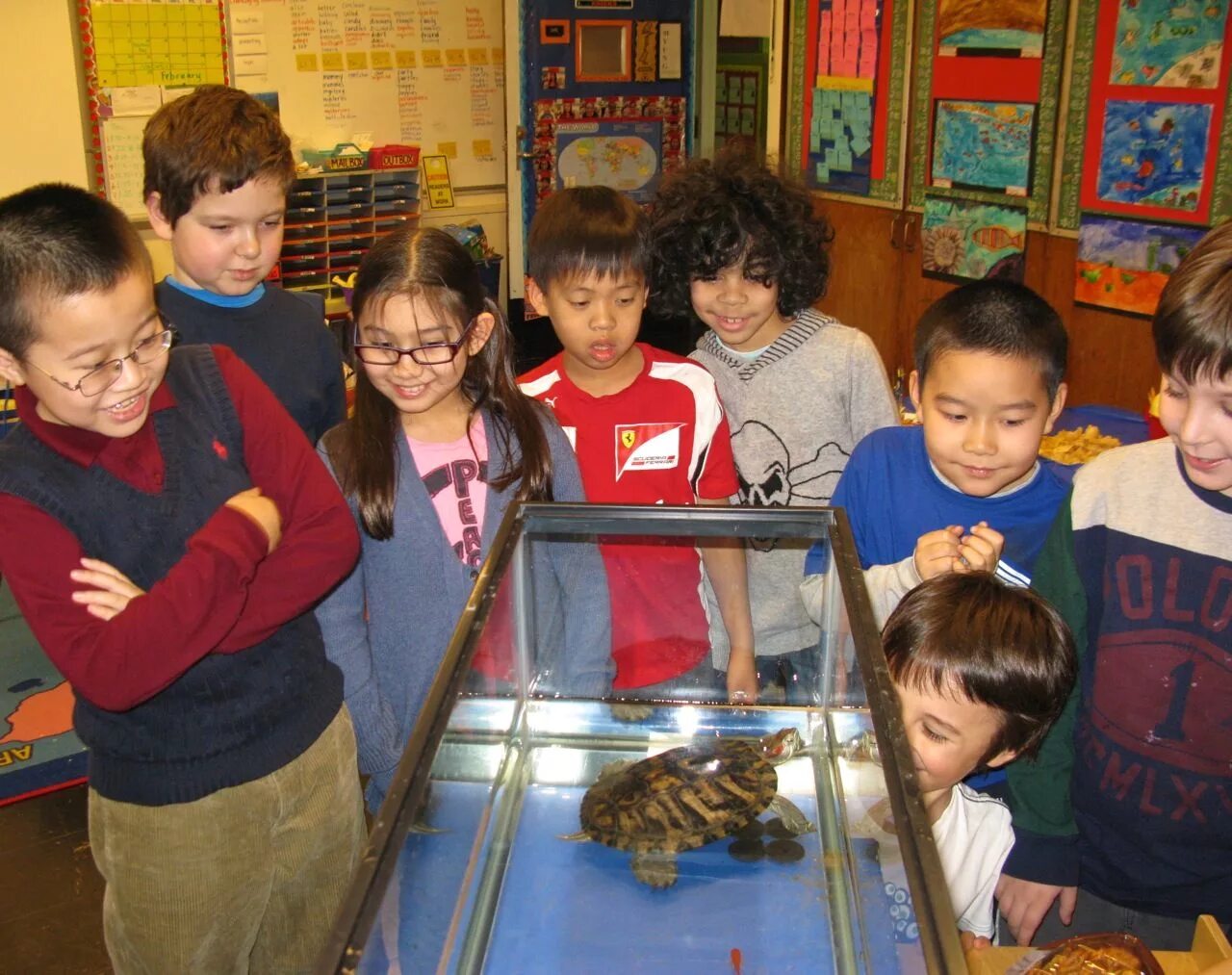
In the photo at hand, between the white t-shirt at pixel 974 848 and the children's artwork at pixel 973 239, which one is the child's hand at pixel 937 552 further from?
the children's artwork at pixel 973 239

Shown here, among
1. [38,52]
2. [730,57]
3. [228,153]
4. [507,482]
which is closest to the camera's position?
[507,482]

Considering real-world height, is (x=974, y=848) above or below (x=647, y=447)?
below

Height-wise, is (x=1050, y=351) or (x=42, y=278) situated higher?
(x=42, y=278)

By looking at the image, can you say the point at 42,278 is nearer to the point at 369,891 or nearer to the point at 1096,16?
the point at 369,891

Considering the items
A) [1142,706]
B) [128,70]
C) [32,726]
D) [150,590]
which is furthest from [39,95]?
[1142,706]

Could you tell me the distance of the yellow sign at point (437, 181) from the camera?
6.65 meters

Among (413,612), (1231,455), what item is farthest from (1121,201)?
(413,612)

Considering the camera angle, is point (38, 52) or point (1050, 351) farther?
point (38, 52)

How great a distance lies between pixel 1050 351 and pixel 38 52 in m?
4.74

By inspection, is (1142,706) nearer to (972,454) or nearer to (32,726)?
(972,454)

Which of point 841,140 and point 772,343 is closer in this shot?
point 772,343

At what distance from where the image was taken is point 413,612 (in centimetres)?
173

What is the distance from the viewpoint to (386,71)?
6348 mm

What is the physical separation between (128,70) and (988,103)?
384cm
